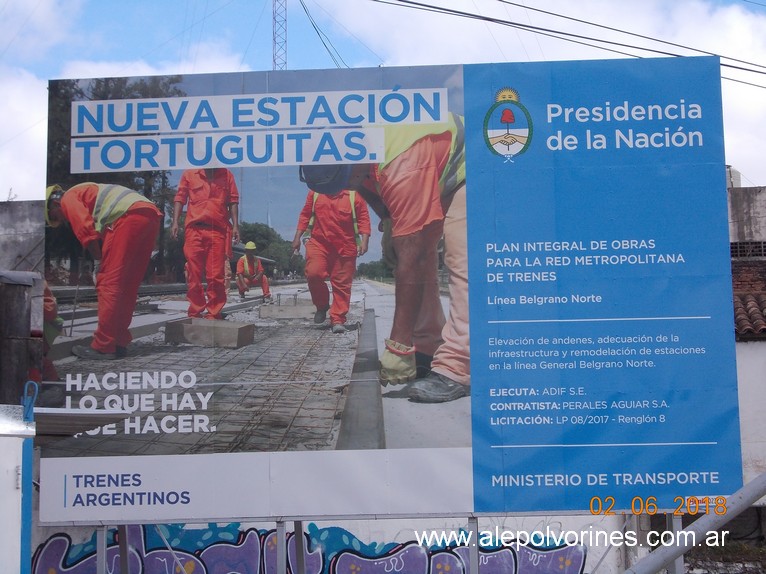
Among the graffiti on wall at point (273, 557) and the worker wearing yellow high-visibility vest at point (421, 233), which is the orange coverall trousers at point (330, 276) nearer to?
the worker wearing yellow high-visibility vest at point (421, 233)

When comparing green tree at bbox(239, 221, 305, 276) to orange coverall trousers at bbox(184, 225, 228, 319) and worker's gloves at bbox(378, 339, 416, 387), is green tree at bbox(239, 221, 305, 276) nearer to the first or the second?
orange coverall trousers at bbox(184, 225, 228, 319)

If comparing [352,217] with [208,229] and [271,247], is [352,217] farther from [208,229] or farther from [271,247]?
[208,229]

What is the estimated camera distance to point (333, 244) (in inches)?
237

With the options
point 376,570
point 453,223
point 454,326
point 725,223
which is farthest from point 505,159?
point 376,570

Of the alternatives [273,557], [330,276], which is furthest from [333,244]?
[273,557]

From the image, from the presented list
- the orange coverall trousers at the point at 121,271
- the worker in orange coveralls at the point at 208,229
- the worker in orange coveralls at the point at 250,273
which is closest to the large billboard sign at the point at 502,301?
the worker in orange coveralls at the point at 208,229

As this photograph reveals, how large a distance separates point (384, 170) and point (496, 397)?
5.99 feet

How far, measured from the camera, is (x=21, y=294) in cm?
616

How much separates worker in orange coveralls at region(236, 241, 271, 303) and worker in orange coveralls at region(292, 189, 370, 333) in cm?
30

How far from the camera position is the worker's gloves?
587 cm

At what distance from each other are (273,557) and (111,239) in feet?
10.4

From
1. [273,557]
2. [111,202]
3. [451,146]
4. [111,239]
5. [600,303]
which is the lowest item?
[273,557]

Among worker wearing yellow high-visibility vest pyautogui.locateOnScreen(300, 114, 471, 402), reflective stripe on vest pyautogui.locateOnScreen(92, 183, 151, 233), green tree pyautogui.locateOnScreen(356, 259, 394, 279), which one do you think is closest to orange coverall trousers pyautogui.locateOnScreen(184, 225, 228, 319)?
reflective stripe on vest pyautogui.locateOnScreen(92, 183, 151, 233)

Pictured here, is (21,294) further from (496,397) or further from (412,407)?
(496,397)
